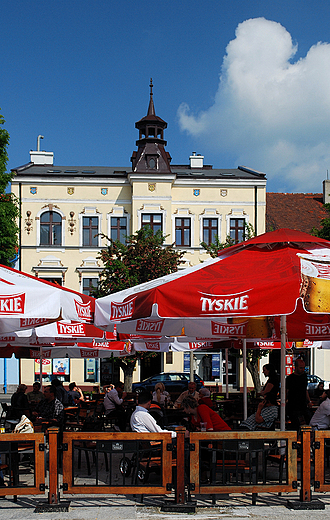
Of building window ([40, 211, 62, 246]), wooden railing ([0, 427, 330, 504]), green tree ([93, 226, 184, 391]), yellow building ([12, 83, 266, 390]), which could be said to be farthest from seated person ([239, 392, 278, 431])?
building window ([40, 211, 62, 246])

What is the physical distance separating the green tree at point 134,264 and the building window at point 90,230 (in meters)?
6.31

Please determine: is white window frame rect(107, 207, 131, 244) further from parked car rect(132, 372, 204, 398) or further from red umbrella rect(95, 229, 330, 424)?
red umbrella rect(95, 229, 330, 424)

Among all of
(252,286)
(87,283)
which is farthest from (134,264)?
(252,286)

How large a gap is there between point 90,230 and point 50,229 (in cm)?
253

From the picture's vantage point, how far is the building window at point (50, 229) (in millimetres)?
37656

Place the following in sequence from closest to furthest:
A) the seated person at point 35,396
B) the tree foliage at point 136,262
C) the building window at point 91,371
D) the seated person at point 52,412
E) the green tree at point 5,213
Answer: the seated person at point 52,412, the seated person at point 35,396, the green tree at point 5,213, the tree foliage at point 136,262, the building window at point 91,371

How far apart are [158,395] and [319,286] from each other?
987 centimetres

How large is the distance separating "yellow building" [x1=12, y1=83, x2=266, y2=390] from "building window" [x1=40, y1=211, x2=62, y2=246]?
0.06 meters

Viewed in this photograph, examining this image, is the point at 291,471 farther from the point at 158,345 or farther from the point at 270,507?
the point at 158,345

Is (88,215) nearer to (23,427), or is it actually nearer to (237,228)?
(237,228)

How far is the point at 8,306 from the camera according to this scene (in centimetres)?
739

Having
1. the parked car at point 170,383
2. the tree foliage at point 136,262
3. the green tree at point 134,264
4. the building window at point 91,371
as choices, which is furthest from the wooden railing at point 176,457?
the building window at point 91,371

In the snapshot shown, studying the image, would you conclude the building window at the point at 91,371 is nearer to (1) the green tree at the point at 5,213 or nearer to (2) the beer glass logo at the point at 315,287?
(1) the green tree at the point at 5,213

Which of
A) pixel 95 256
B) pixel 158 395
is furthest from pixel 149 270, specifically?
pixel 158 395
